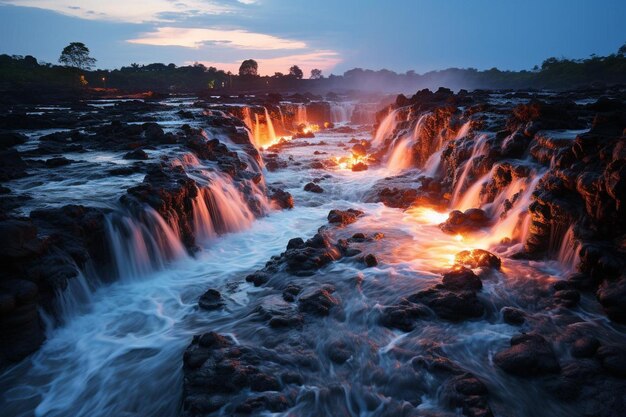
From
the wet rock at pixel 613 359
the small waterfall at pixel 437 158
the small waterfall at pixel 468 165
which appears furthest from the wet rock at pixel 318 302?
the small waterfall at pixel 437 158

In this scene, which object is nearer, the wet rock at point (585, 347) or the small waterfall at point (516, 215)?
the wet rock at point (585, 347)

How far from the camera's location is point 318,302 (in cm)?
878

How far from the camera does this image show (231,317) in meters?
8.71

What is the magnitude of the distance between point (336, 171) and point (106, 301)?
1763 cm

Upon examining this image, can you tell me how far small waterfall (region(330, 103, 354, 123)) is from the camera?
184ft

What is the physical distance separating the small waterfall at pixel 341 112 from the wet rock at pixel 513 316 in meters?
49.2

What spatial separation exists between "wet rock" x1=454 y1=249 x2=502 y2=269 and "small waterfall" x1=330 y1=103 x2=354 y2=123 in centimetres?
4629

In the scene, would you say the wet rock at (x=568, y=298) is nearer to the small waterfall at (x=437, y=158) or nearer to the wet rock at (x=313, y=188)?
the small waterfall at (x=437, y=158)

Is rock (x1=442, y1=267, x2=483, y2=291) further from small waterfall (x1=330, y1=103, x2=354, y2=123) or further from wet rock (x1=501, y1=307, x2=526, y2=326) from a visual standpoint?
small waterfall (x1=330, y1=103, x2=354, y2=123)

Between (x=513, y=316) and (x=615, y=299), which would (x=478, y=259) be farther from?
(x=615, y=299)

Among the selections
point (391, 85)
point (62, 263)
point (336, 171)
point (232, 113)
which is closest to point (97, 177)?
point (62, 263)

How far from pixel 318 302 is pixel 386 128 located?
26664 mm

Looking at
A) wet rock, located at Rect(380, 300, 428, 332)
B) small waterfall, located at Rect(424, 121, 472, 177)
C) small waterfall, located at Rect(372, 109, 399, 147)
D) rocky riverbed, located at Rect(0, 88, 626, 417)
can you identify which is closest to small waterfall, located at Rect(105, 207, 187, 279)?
rocky riverbed, located at Rect(0, 88, 626, 417)

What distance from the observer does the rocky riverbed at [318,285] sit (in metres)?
6.26
